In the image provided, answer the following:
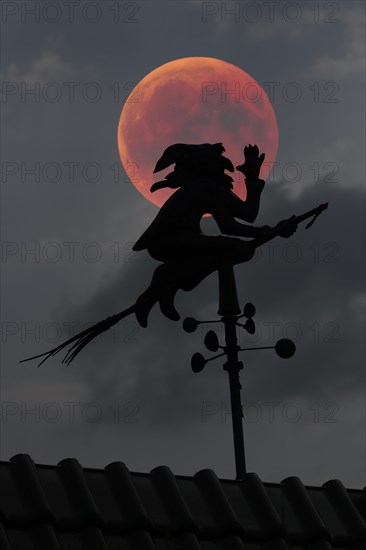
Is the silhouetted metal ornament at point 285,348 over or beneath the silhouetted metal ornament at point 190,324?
beneath

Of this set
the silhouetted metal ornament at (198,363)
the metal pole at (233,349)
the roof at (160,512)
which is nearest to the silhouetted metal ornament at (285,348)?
the metal pole at (233,349)

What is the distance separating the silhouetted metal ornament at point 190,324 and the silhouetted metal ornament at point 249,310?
1.10 meters

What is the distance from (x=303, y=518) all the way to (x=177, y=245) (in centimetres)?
782

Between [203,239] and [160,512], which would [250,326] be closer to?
[203,239]

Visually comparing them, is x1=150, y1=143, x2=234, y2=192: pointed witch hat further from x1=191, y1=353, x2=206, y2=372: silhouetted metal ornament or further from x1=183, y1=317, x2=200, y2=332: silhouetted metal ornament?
x1=191, y1=353, x2=206, y2=372: silhouetted metal ornament

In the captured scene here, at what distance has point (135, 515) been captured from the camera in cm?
1046

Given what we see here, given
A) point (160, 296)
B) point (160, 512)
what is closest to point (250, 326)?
point (160, 296)

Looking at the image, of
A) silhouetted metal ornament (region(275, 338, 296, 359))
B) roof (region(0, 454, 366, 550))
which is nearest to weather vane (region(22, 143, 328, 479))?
silhouetted metal ornament (region(275, 338, 296, 359))

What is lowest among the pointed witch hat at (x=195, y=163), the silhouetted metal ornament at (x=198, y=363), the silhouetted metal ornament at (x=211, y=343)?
the silhouetted metal ornament at (x=198, y=363)

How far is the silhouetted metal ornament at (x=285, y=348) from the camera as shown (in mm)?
18594

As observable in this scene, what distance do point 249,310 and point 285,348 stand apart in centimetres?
84

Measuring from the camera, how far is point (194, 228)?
18.7 m

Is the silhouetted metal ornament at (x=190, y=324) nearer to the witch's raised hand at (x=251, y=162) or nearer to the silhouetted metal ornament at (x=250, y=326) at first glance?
the silhouetted metal ornament at (x=250, y=326)

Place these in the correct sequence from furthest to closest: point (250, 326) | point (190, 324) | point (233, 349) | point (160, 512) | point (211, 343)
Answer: point (190, 324) < point (211, 343) < point (250, 326) < point (233, 349) < point (160, 512)
